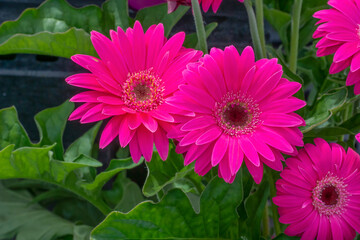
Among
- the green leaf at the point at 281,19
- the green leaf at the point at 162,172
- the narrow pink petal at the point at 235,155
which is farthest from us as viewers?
the green leaf at the point at 281,19

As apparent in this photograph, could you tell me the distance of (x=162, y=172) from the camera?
50 centimetres

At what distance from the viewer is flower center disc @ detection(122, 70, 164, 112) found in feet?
1.34

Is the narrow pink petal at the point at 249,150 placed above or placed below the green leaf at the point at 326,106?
below

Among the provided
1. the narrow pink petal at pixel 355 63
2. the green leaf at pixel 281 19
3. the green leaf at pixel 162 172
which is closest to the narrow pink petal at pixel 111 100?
the green leaf at pixel 162 172

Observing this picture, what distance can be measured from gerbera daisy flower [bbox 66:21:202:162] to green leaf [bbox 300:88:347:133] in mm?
144

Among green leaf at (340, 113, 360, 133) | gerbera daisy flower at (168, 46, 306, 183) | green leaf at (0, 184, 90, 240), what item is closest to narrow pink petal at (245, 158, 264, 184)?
gerbera daisy flower at (168, 46, 306, 183)

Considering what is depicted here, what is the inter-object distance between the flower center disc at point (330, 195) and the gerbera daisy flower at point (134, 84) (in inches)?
6.5

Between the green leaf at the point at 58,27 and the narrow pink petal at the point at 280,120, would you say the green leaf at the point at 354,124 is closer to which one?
the narrow pink petal at the point at 280,120

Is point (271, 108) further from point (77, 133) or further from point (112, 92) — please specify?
point (77, 133)

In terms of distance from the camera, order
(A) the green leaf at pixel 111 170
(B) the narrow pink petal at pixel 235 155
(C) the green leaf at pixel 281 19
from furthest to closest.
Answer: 1. (C) the green leaf at pixel 281 19
2. (A) the green leaf at pixel 111 170
3. (B) the narrow pink petal at pixel 235 155

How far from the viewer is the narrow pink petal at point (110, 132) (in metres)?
0.37

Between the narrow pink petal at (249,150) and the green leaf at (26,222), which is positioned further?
the green leaf at (26,222)

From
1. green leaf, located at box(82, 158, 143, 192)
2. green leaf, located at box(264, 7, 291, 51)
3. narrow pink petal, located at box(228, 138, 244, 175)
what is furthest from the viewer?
green leaf, located at box(264, 7, 291, 51)

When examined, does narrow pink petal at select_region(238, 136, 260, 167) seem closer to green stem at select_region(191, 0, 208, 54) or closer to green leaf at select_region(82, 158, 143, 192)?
green stem at select_region(191, 0, 208, 54)
